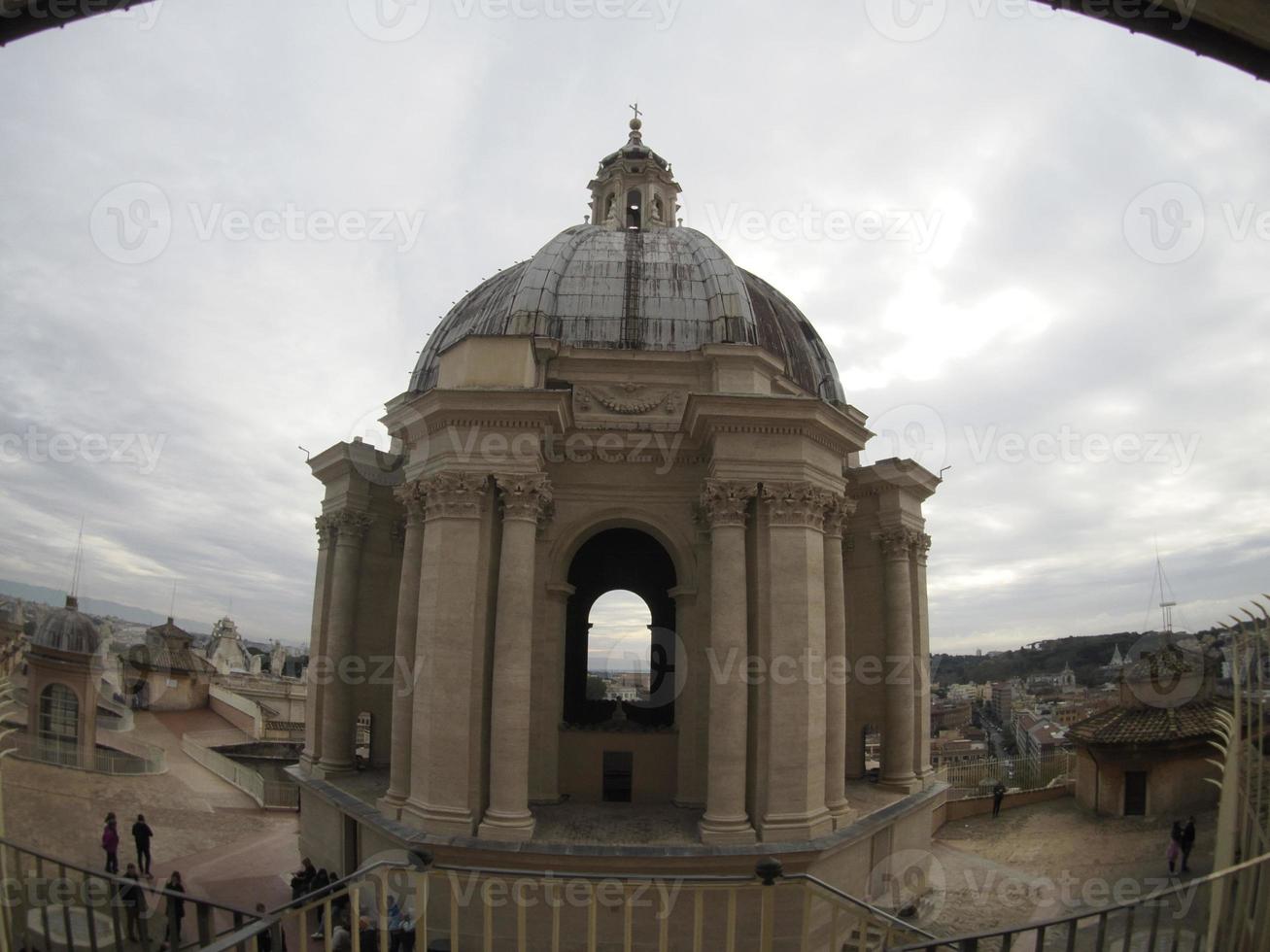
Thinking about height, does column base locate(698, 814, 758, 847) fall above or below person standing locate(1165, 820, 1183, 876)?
above

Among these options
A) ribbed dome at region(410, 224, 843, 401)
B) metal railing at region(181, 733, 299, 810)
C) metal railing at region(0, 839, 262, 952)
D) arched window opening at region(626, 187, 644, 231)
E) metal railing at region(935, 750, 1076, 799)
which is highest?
arched window opening at region(626, 187, 644, 231)

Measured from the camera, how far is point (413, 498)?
17531 mm

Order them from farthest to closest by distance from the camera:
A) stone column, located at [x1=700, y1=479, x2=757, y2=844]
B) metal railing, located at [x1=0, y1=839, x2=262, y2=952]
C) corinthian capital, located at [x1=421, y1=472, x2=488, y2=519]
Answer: corinthian capital, located at [x1=421, y1=472, x2=488, y2=519], stone column, located at [x1=700, y1=479, x2=757, y2=844], metal railing, located at [x1=0, y1=839, x2=262, y2=952]

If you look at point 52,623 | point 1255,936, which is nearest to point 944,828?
point 1255,936

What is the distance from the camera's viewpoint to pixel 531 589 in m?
16.1

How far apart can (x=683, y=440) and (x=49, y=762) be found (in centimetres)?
2732

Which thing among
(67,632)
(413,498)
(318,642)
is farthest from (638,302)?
(67,632)

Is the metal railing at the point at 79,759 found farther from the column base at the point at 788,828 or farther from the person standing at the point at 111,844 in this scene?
the column base at the point at 788,828

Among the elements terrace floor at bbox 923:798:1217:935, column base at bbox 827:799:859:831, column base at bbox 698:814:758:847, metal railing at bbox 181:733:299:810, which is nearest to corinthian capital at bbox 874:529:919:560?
column base at bbox 827:799:859:831

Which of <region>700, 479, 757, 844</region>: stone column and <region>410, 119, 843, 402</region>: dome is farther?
<region>410, 119, 843, 402</region>: dome

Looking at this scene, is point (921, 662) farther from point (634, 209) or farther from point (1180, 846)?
point (634, 209)

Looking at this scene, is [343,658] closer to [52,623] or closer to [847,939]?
[847,939]

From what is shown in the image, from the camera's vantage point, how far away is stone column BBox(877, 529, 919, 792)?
21.0 m

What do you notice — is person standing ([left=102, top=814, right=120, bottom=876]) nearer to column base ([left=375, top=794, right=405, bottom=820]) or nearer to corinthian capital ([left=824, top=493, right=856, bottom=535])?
column base ([left=375, top=794, right=405, bottom=820])
